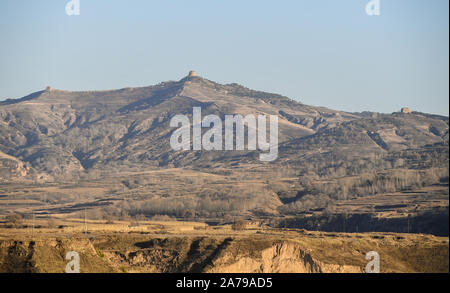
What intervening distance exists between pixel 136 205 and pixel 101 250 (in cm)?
9982

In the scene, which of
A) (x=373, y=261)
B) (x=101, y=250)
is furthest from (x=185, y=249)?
(x=373, y=261)

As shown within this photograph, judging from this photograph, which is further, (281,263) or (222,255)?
(281,263)

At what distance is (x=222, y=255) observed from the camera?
288 feet

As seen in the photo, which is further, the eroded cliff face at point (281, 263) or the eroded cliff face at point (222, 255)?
the eroded cliff face at point (281, 263)

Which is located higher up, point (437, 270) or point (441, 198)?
point (441, 198)

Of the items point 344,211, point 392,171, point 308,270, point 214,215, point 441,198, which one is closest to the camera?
point 308,270

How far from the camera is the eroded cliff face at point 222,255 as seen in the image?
275ft

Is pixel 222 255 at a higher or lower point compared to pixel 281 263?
higher

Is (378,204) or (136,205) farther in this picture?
(136,205)

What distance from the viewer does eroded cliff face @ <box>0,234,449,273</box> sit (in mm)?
83750

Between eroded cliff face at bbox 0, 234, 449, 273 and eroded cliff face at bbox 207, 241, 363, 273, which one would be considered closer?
eroded cliff face at bbox 0, 234, 449, 273
